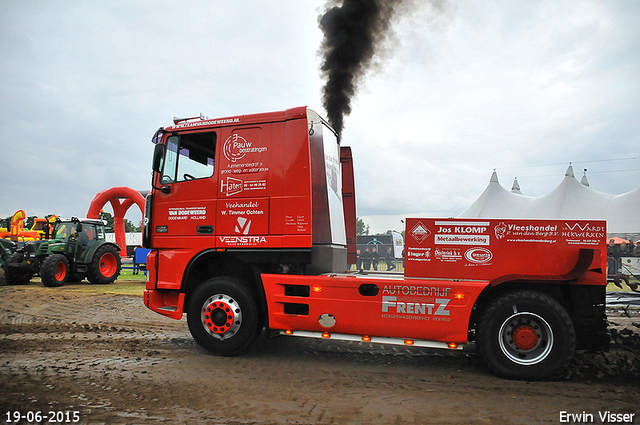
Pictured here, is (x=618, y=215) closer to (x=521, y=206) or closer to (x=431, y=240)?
(x=521, y=206)

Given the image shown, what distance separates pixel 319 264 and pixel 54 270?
12.4m

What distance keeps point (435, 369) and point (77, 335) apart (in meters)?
5.54

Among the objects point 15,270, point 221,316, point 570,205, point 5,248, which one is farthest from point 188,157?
point 570,205

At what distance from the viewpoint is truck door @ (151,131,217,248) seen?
5777 mm

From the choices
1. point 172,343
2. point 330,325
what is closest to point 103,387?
point 172,343

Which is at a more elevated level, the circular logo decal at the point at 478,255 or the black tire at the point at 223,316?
the circular logo decal at the point at 478,255

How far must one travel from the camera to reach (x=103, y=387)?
A: 431 centimetres

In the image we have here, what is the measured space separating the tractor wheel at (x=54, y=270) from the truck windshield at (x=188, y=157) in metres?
10.8

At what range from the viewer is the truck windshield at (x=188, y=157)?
5.91 m

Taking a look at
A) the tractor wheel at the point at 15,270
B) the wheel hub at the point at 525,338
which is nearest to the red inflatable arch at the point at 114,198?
the tractor wheel at the point at 15,270

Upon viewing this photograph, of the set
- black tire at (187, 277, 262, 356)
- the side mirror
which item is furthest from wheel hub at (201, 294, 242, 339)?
the side mirror

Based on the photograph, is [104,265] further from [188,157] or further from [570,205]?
[570,205]

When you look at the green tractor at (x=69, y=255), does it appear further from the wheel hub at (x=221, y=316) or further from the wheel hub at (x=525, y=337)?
the wheel hub at (x=525, y=337)

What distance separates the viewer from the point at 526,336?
4660 mm
